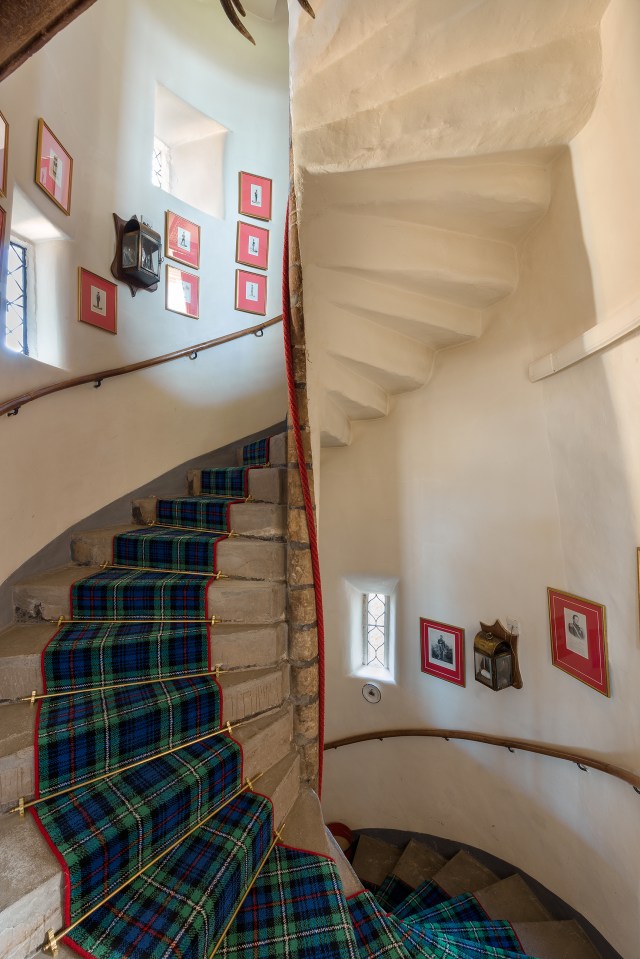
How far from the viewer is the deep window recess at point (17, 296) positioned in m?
Result: 2.04

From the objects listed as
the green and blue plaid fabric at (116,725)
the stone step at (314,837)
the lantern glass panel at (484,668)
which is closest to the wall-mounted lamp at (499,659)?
the lantern glass panel at (484,668)

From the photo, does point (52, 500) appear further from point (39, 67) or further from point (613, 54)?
point (613, 54)

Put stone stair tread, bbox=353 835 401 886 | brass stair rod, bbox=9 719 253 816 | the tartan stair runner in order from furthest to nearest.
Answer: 1. stone stair tread, bbox=353 835 401 886
2. brass stair rod, bbox=9 719 253 816
3. the tartan stair runner

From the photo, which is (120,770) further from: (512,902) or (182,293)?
(182,293)

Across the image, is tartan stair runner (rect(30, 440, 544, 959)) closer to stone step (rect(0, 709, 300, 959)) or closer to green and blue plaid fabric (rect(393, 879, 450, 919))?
stone step (rect(0, 709, 300, 959))

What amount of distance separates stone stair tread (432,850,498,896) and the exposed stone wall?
150 centimetres

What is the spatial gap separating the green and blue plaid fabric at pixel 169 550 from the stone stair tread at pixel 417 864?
2444mm

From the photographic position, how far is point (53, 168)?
6.77 ft

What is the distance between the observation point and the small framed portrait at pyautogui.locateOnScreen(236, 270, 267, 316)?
3.27m

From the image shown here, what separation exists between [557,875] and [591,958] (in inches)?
11.5

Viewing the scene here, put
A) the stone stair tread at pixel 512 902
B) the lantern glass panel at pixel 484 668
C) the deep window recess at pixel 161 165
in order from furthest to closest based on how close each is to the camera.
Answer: the deep window recess at pixel 161 165
the lantern glass panel at pixel 484 668
the stone stair tread at pixel 512 902

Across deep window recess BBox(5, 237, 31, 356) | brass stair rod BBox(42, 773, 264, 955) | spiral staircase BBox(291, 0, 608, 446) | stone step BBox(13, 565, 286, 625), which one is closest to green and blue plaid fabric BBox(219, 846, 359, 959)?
brass stair rod BBox(42, 773, 264, 955)

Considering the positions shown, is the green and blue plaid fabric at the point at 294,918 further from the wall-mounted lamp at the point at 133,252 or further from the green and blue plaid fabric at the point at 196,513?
the wall-mounted lamp at the point at 133,252

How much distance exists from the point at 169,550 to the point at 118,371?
113 cm
